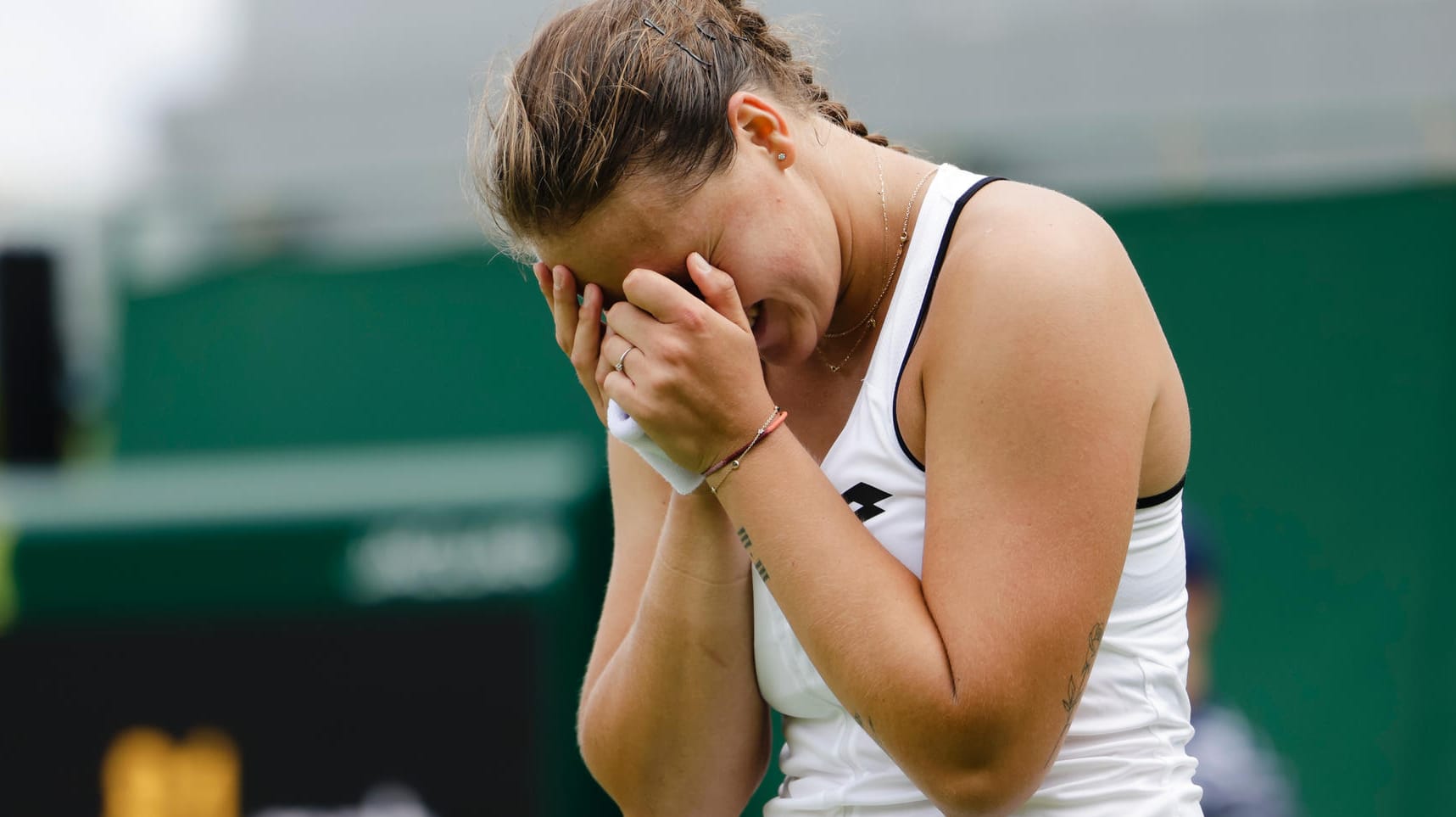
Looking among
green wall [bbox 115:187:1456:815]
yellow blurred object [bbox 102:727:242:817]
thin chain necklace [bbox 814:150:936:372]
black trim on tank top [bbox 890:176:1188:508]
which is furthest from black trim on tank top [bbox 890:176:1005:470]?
green wall [bbox 115:187:1456:815]

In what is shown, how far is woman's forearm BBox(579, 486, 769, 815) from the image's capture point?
157cm

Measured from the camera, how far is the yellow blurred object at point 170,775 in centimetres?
302

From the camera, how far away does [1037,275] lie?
1327mm

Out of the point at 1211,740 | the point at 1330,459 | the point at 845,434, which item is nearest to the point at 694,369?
the point at 845,434

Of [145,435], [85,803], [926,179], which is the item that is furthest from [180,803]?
[145,435]

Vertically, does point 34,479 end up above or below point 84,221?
below

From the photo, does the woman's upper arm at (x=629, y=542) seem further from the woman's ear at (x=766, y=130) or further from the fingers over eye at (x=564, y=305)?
the woman's ear at (x=766, y=130)

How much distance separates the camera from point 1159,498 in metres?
1.45

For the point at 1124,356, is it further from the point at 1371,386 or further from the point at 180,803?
the point at 1371,386

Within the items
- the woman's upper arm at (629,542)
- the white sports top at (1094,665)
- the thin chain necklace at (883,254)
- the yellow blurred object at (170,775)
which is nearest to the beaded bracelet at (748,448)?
the white sports top at (1094,665)

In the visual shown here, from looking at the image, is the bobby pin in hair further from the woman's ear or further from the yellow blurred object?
the yellow blurred object

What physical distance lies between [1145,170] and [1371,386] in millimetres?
942

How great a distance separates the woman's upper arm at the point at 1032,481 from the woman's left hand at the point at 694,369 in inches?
7.5

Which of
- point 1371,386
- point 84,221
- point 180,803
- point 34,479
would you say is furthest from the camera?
point 84,221
